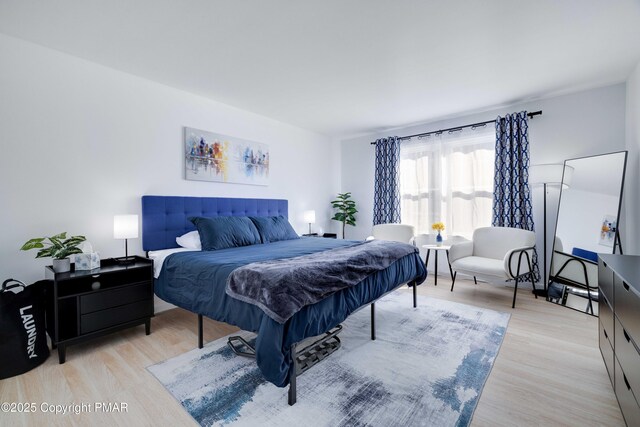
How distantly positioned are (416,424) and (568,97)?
4469mm

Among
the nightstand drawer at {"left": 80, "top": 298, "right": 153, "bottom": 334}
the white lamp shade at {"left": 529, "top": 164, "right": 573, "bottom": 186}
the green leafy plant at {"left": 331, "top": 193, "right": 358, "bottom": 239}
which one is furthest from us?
the green leafy plant at {"left": 331, "top": 193, "right": 358, "bottom": 239}

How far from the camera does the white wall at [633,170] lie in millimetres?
3049

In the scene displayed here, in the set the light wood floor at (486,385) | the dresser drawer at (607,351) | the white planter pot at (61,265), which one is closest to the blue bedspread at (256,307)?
the light wood floor at (486,385)

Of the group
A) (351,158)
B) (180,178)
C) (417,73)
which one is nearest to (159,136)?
(180,178)

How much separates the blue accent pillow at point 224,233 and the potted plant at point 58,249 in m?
1.07

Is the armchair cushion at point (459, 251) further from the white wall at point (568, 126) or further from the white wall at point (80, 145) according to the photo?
the white wall at point (80, 145)

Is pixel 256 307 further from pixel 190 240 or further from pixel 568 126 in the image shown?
pixel 568 126

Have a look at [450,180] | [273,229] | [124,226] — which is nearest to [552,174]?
[450,180]

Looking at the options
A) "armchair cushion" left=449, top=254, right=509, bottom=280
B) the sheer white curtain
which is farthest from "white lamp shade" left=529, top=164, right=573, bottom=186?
"armchair cushion" left=449, top=254, right=509, bottom=280

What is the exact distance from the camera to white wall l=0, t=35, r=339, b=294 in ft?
8.19

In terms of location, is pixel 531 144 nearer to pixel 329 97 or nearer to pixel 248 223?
pixel 329 97

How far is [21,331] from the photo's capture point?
2115 mm

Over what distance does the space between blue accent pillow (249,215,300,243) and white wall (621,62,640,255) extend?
3.98 metres

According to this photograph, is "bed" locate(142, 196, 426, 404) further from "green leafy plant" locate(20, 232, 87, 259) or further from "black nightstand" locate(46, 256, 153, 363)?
"green leafy plant" locate(20, 232, 87, 259)
